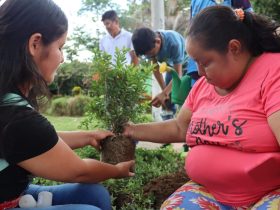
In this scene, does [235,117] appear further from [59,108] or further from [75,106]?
[59,108]

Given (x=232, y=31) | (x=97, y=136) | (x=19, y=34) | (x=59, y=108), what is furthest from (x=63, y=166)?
(x=59, y=108)

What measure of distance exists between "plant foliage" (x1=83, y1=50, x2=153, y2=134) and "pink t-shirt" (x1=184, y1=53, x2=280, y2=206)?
618 mm

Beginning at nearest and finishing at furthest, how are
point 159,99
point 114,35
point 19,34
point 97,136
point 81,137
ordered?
point 19,34, point 81,137, point 97,136, point 159,99, point 114,35

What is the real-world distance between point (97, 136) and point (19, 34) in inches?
36.4

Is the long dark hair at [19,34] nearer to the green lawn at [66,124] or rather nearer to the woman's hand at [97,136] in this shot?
the woman's hand at [97,136]

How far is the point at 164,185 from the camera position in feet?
9.43

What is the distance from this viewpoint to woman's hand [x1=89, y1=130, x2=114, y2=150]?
244 centimetres

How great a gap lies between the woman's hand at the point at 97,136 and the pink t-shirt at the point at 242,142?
0.62m

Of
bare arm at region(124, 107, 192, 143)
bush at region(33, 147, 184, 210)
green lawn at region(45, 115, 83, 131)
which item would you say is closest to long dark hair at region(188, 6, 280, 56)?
bare arm at region(124, 107, 192, 143)

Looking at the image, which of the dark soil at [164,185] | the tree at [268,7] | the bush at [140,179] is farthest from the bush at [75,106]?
the dark soil at [164,185]

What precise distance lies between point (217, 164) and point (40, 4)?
106cm

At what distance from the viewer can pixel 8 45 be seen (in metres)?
1.73

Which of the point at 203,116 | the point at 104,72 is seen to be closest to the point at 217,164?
the point at 203,116

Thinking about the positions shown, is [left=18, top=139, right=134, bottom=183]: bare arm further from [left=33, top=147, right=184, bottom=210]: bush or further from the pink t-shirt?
[left=33, top=147, right=184, bottom=210]: bush
